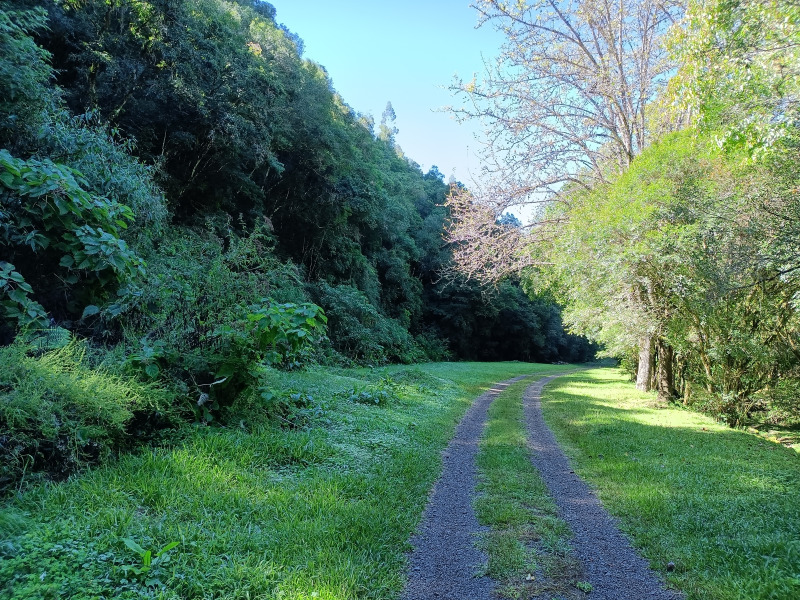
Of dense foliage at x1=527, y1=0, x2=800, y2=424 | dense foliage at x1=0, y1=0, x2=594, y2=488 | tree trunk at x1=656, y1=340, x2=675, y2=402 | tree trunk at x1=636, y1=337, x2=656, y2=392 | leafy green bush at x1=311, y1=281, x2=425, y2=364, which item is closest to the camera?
dense foliage at x1=0, y1=0, x2=594, y2=488

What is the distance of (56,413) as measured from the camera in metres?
4.04

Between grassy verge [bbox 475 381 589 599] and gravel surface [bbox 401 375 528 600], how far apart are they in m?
0.14

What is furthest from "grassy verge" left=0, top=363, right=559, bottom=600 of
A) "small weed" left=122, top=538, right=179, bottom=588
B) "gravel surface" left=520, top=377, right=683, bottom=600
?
"gravel surface" left=520, top=377, right=683, bottom=600

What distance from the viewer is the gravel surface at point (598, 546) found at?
3326 millimetres

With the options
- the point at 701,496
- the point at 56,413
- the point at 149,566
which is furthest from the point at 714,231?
the point at 56,413

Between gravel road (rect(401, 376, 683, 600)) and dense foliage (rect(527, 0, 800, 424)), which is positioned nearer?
gravel road (rect(401, 376, 683, 600))

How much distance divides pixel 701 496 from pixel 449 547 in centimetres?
344

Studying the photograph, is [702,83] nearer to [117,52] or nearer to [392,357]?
[117,52]

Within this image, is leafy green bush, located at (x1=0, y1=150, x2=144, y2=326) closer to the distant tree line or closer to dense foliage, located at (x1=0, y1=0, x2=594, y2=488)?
dense foliage, located at (x1=0, y1=0, x2=594, y2=488)

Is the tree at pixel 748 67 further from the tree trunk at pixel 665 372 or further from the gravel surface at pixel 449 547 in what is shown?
the tree trunk at pixel 665 372

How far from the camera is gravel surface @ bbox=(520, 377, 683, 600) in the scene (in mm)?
3326

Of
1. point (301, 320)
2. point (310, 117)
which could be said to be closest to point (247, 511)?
point (301, 320)

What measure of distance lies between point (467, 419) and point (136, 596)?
8.40m

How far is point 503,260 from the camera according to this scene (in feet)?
54.2
